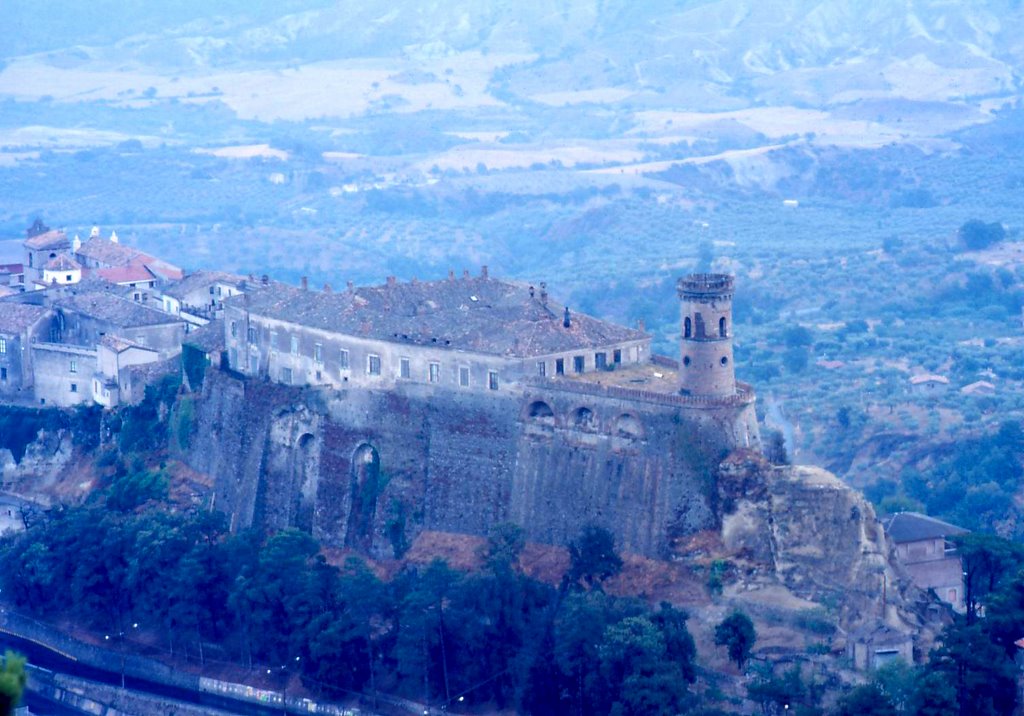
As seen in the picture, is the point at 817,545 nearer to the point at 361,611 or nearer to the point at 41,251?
the point at 361,611

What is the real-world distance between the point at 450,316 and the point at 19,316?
76.7 feet

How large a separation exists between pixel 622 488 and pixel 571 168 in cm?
13313

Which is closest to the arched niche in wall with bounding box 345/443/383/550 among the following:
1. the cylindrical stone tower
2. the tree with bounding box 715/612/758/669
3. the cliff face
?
the cylindrical stone tower

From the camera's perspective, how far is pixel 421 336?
238ft

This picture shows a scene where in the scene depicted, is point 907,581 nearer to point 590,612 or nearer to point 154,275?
point 590,612

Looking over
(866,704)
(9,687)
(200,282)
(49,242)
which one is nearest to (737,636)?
(866,704)

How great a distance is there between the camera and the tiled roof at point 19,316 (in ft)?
288

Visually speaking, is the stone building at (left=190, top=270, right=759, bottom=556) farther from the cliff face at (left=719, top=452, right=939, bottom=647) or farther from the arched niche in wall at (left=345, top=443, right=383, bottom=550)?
the cliff face at (left=719, top=452, right=939, bottom=647)

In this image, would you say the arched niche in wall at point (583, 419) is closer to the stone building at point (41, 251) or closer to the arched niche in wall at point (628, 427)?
the arched niche in wall at point (628, 427)

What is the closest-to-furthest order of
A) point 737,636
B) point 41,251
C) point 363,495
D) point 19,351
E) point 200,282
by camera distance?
1. point 737,636
2. point 363,495
3. point 19,351
4. point 200,282
5. point 41,251

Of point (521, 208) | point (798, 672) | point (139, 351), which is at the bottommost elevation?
point (798, 672)

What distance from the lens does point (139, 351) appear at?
8538cm

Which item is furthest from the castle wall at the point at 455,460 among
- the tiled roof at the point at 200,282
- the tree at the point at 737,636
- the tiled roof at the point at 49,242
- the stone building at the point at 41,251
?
the tiled roof at the point at 49,242

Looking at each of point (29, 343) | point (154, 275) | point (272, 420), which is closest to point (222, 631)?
point (272, 420)
